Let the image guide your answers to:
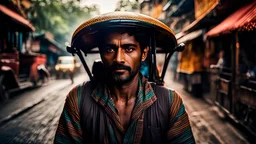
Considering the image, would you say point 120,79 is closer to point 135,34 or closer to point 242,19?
point 135,34

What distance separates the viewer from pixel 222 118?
7.21 meters

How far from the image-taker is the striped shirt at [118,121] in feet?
6.02

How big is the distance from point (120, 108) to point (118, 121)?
21 centimetres

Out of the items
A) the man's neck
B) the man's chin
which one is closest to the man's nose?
the man's chin

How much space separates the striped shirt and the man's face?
203 mm

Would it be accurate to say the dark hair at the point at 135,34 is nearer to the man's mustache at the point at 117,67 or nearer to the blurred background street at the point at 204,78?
the man's mustache at the point at 117,67

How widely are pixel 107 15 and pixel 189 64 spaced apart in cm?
1089

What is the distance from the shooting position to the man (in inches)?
72.3

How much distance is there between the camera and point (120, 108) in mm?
2047

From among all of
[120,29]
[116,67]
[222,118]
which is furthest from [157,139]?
[222,118]

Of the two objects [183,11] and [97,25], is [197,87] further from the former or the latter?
[97,25]

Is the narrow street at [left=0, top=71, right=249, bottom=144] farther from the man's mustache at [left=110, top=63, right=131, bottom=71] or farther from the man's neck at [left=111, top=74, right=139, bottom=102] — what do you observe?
the man's mustache at [left=110, top=63, right=131, bottom=71]

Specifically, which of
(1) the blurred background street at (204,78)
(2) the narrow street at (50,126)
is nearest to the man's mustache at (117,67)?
(1) the blurred background street at (204,78)

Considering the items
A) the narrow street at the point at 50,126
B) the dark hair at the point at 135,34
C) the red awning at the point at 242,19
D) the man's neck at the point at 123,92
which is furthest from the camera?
the narrow street at the point at 50,126
